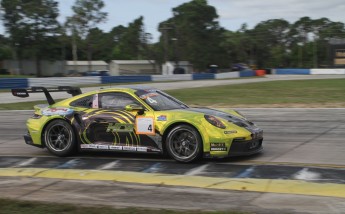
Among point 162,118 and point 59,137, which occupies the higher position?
point 162,118

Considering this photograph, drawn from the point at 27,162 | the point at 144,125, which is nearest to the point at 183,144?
the point at 144,125

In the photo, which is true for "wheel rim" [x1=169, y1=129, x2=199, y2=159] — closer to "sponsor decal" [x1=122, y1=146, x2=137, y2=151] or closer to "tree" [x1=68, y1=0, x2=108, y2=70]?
"sponsor decal" [x1=122, y1=146, x2=137, y2=151]

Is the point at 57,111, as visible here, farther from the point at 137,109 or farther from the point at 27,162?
the point at 137,109

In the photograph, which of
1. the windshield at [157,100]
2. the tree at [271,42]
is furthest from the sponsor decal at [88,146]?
the tree at [271,42]

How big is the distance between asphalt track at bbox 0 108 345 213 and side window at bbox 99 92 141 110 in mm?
908

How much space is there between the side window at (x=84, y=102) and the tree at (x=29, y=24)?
7160 cm

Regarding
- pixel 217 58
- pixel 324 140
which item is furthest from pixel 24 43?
pixel 324 140

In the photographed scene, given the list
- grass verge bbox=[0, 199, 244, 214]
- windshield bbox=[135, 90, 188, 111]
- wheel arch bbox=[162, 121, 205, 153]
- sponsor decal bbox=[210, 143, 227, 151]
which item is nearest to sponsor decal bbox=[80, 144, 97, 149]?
windshield bbox=[135, 90, 188, 111]

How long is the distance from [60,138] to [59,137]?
0.03 m

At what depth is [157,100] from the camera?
784 cm

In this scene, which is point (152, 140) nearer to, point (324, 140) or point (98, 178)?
point (98, 178)

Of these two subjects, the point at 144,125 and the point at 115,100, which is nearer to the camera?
the point at 144,125

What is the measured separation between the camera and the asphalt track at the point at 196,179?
5.12m

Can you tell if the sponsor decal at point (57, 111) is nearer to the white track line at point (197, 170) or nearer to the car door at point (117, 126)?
the car door at point (117, 126)
